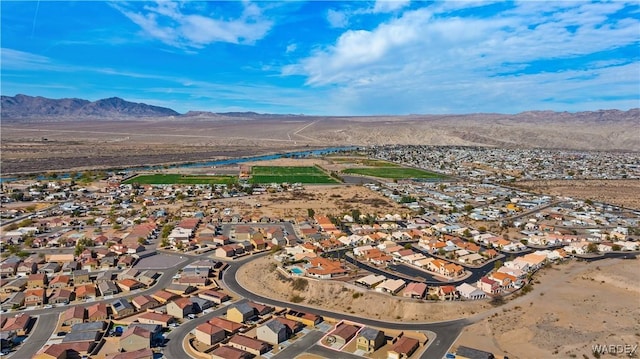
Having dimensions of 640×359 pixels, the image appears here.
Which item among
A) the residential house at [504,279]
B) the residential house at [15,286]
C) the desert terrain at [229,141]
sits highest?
the desert terrain at [229,141]

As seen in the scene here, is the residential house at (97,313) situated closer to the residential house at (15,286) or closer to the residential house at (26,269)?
the residential house at (15,286)

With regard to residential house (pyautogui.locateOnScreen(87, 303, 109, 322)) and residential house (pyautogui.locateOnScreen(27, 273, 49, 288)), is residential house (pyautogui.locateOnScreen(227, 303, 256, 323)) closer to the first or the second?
residential house (pyautogui.locateOnScreen(87, 303, 109, 322))

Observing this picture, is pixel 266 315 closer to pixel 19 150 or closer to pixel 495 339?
pixel 495 339

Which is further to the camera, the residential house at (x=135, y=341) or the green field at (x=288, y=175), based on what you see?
the green field at (x=288, y=175)

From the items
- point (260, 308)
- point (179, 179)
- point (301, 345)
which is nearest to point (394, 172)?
point (179, 179)

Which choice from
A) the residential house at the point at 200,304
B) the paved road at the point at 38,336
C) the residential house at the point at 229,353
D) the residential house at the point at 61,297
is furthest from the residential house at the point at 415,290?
the residential house at the point at 61,297

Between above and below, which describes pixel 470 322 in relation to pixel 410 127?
below

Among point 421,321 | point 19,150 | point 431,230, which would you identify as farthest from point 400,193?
point 19,150

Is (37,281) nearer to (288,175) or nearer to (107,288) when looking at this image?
(107,288)
